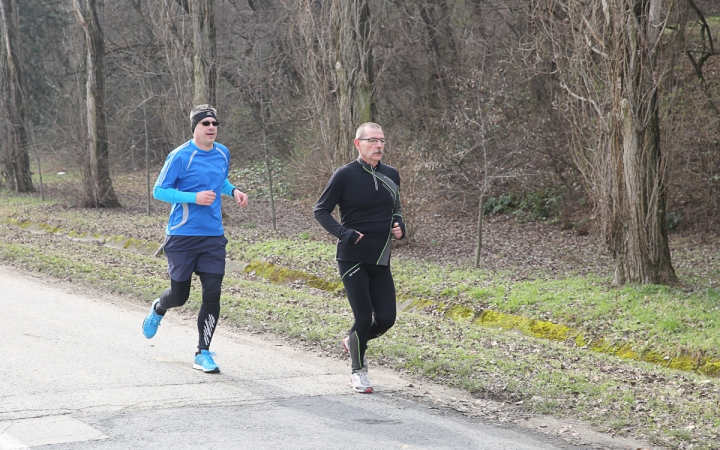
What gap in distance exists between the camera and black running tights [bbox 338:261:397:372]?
6.60 m

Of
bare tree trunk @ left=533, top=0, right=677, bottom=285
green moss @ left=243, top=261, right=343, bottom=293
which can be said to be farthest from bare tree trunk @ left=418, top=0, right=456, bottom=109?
bare tree trunk @ left=533, top=0, right=677, bottom=285

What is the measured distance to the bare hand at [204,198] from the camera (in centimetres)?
678

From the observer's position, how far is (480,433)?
5.79 meters

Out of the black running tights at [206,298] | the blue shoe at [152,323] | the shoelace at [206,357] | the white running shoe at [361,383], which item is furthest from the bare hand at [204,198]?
the white running shoe at [361,383]

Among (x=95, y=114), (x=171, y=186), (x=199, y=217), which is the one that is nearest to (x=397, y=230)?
(x=199, y=217)

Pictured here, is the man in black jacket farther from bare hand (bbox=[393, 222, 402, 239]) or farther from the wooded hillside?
the wooded hillside

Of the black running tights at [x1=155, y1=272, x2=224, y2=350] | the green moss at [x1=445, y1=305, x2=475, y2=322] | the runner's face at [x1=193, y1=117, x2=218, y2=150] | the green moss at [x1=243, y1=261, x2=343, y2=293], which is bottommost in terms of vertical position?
the green moss at [x1=445, y1=305, x2=475, y2=322]

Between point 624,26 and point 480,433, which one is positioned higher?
point 624,26

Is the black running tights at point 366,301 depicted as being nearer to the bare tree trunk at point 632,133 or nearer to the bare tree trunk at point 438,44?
the bare tree trunk at point 632,133

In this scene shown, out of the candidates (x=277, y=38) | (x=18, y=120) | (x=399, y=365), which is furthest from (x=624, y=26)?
(x=18, y=120)

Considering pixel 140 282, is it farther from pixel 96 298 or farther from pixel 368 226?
pixel 368 226

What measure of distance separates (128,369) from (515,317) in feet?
20.1

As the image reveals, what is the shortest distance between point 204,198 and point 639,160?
25.6ft

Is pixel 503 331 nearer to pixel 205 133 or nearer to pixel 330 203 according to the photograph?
pixel 330 203
